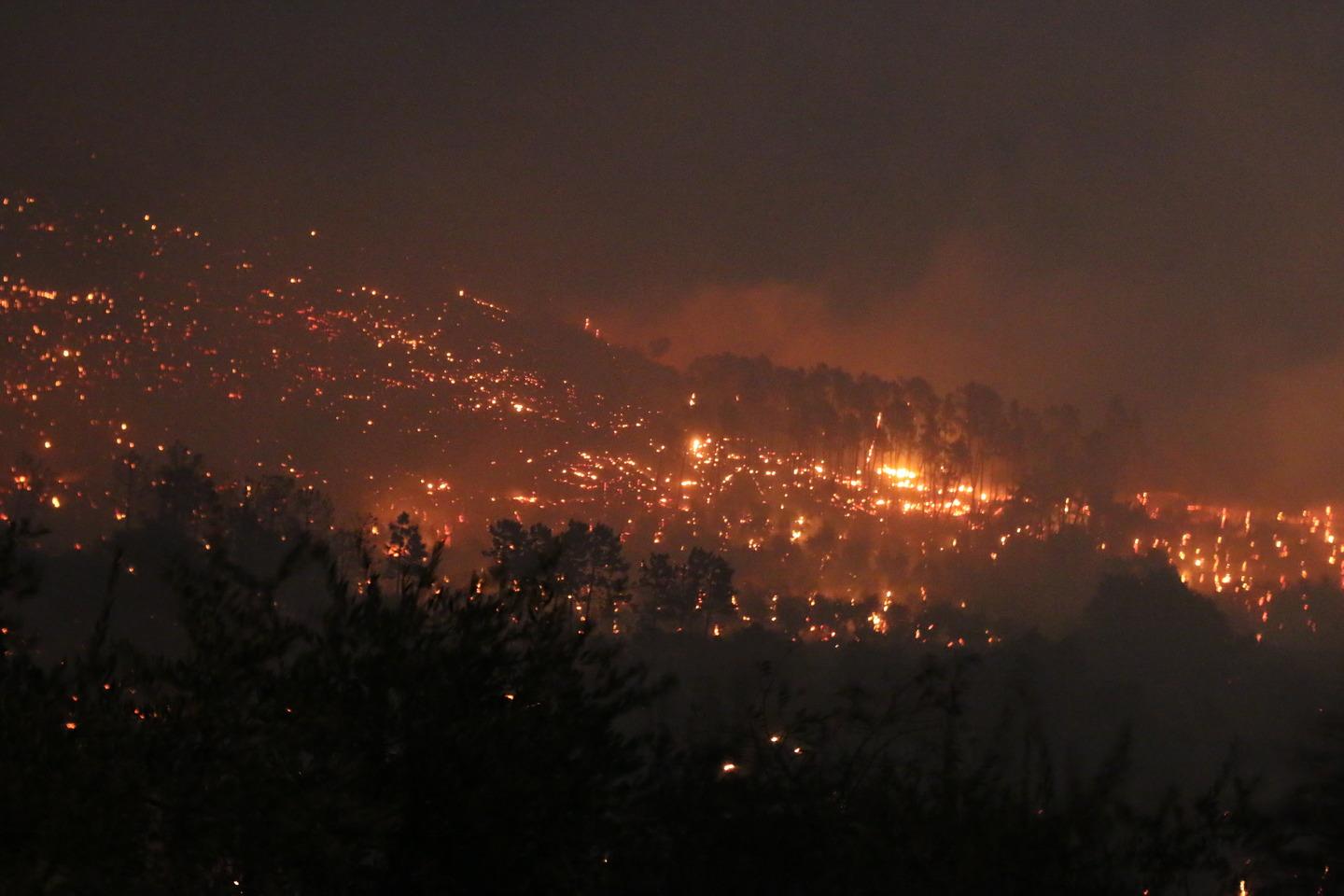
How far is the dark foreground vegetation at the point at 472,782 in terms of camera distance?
6.29 metres

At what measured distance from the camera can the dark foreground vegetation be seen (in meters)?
6.29

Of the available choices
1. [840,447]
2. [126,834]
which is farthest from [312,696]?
[840,447]

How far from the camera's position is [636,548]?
80250 mm

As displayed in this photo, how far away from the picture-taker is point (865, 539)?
92.4 m

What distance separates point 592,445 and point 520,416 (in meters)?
6.53

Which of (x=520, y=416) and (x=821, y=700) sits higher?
(x=520, y=416)

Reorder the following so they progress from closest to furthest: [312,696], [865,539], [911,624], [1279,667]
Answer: [312,696] < [1279,667] < [911,624] < [865,539]

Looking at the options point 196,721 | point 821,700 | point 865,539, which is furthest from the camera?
point 865,539

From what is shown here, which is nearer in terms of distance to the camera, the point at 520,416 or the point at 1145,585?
the point at 1145,585

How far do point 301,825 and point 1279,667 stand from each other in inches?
2516

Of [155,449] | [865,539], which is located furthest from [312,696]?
[865,539]

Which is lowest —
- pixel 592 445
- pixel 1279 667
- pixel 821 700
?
pixel 821 700

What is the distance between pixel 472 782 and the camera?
762cm

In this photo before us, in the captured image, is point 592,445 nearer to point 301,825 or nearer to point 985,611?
point 985,611
